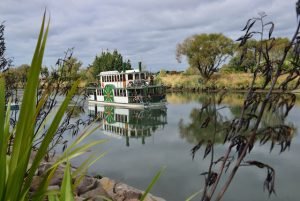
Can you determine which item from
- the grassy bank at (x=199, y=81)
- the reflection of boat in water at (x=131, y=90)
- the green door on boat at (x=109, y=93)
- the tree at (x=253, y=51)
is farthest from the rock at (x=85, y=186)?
the grassy bank at (x=199, y=81)

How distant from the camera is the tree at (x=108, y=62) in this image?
200 feet

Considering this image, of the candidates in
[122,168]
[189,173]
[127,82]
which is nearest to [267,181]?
[189,173]

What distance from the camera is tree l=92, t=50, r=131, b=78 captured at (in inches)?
2395

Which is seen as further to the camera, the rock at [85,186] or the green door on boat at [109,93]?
the green door on boat at [109,93]

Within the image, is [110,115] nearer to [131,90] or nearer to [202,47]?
[131,90]

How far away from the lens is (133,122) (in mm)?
26672

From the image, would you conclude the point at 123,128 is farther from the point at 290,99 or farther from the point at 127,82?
the point at 290,99

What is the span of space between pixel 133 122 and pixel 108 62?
35497 mm

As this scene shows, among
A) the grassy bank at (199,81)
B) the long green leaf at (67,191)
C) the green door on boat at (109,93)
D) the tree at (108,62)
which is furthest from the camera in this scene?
the tree at (108,62)

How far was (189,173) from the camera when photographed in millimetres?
11969

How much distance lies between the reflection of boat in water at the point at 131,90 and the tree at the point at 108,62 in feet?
68.9

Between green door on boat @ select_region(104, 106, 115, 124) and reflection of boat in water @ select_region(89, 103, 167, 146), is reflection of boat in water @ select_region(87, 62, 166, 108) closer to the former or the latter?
reflection of boat in water @ select_region(89, 103, 167, 146)

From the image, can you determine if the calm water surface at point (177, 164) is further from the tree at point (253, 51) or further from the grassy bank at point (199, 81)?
the grassy bank at point (199, 81)

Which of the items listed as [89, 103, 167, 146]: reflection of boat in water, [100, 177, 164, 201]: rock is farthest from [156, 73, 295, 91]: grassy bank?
[100, 177, 164, 201]: rock
